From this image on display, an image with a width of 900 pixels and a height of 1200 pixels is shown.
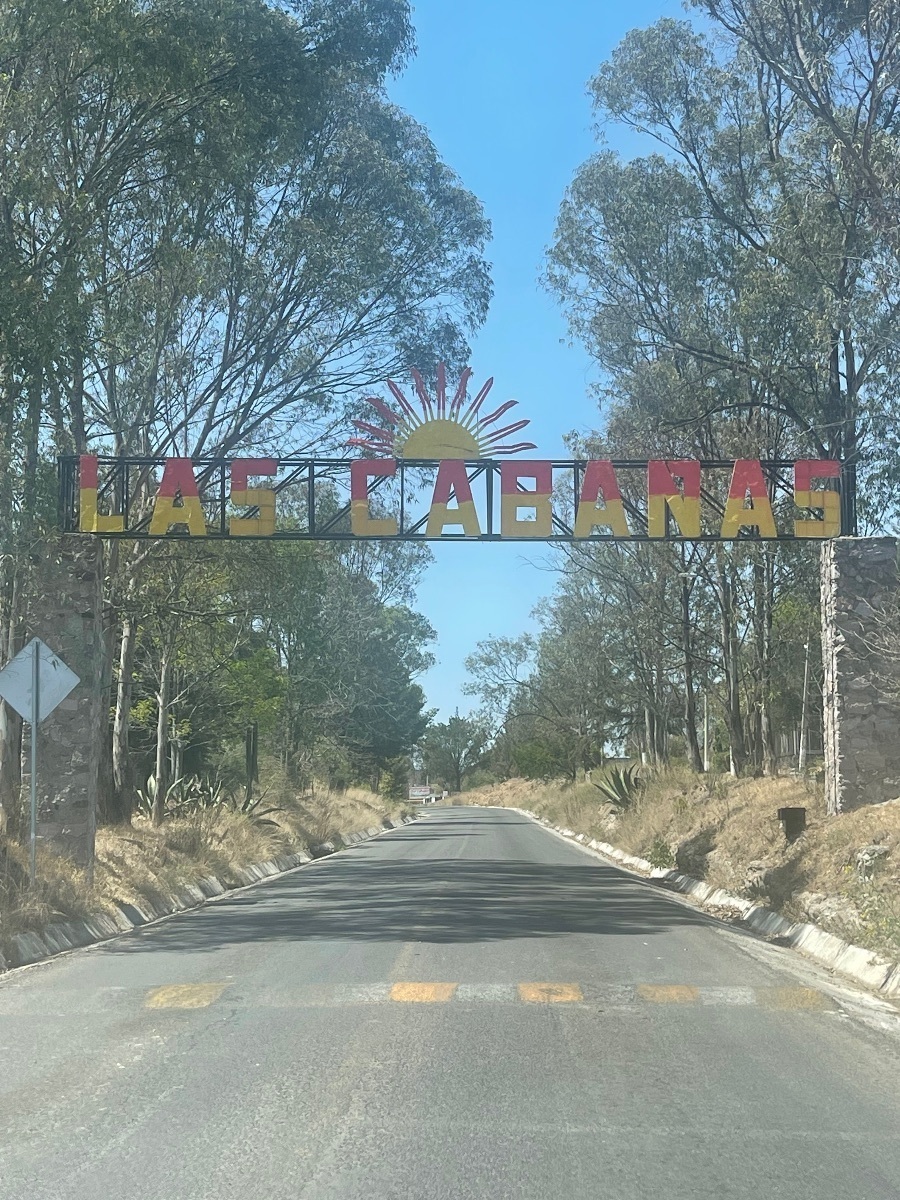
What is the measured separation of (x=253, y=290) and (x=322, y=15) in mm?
4954

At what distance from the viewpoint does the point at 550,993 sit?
1051 cm

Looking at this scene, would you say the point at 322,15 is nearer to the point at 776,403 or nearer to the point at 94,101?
the point at 94,101

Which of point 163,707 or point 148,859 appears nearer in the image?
point 148,859

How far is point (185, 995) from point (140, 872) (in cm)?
882

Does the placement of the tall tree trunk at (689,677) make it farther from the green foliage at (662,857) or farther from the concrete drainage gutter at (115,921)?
the concrete drainage gutter at (115,921)

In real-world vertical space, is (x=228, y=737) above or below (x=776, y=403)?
below

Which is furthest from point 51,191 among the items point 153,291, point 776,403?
point 776,403

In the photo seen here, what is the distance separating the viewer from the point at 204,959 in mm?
12594

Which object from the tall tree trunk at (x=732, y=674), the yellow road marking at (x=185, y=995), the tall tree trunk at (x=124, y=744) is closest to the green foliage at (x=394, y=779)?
the tall tree trunk at (x=732, y=674)

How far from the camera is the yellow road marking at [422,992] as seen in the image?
1026cm

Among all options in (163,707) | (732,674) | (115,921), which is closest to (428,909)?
(115,921)

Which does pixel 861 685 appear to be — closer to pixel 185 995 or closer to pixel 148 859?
pixel 148 859

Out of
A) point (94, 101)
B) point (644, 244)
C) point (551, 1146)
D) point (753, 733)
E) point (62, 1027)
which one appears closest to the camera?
point (551, 1146)

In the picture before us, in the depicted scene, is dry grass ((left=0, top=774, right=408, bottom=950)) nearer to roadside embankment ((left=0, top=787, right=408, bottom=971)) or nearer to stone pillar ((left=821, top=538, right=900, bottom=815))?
roadside embankment ((left=0, top=787, right=408, bottom=971))
